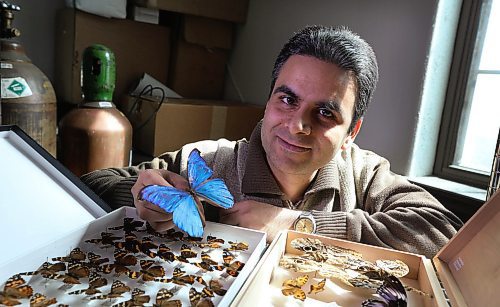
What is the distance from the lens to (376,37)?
146cm

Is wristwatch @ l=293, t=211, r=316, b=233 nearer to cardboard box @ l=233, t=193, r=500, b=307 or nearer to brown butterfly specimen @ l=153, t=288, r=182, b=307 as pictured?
cardboard box @ l=233, t=193, r=500, b=307

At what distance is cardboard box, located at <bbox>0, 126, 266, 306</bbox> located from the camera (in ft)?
1.34

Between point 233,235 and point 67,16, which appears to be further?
point 67,16

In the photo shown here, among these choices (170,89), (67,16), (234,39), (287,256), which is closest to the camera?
(287,256)

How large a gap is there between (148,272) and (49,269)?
99 mm

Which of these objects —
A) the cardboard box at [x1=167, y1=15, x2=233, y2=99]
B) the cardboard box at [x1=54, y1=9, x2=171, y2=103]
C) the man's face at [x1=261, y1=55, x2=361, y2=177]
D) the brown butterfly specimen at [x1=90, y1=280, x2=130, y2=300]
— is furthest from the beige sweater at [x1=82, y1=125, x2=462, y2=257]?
the cardboard box at [x1=167, y1=15, x2=233, y2=99]

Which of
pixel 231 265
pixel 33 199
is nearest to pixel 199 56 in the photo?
pixel 33 199

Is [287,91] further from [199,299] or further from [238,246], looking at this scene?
[199,299]

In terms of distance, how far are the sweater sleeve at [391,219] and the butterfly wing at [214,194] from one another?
23cm

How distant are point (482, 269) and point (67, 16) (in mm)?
1617

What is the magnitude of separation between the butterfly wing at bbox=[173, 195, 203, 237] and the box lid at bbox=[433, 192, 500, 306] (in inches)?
11.6

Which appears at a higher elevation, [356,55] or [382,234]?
[356,55]

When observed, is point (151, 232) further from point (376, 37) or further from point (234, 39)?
point (234, 39)

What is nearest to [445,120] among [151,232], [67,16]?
[151,232]
